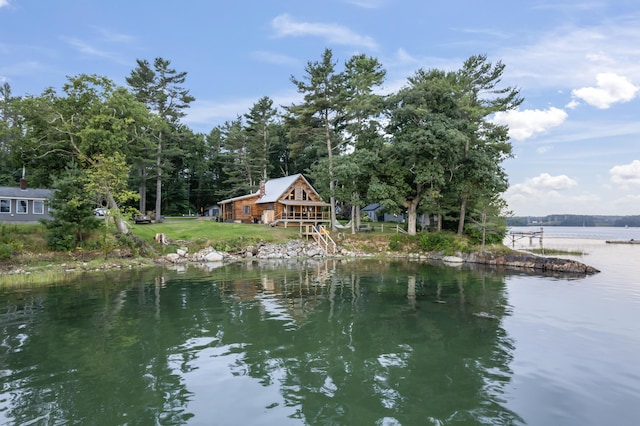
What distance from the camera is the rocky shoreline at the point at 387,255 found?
27.0m

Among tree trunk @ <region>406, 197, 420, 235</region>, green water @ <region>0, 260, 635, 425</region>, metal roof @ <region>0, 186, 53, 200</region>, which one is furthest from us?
tree trunk @ <region>406, 197, 420, 235</region>

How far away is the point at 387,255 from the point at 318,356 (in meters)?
28.1

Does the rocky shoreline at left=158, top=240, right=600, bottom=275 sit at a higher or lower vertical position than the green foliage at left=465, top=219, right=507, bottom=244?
lower

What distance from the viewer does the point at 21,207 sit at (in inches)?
1388

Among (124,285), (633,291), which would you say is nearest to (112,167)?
(124,285)

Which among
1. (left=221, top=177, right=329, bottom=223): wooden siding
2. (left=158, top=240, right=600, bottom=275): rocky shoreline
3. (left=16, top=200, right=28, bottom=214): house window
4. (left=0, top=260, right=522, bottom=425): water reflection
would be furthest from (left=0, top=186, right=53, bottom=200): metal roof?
(left=0, top=260, right=522, bottom=425): water reflection

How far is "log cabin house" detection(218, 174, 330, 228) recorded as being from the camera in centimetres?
4566

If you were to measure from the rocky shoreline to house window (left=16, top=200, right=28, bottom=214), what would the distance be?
16810 mm

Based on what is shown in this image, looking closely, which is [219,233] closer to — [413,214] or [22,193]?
[22,193]

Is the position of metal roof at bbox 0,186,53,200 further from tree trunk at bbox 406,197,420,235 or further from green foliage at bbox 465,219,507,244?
green foliage at bbox 465,219,507,244

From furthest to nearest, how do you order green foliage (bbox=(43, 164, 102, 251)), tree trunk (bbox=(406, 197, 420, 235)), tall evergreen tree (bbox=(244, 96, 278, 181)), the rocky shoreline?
tall evergreen tree (bbox=(244, 96, 278, 181)) → tree trunk (bbox=(406, 197, 420, 235)) → green foliage (bbox=(43, 164, 102, 251)) → the rocky shoreline

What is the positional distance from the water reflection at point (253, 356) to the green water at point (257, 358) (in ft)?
0.13

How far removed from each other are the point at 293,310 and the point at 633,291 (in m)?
17.7

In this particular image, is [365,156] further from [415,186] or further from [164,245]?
[164,245]
